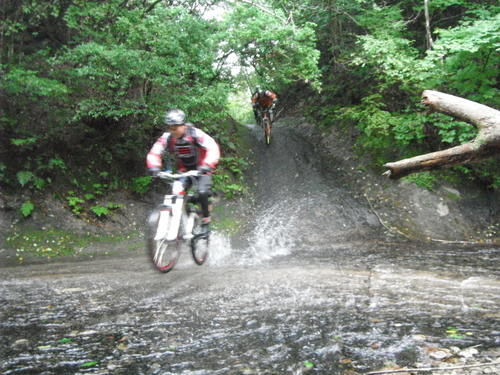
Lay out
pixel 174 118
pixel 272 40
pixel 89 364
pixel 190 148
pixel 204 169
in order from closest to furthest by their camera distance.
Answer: pixel 89 364 < pixel 174 118 < pixel 204 169 < pixel 190 148 < pixel 272 40

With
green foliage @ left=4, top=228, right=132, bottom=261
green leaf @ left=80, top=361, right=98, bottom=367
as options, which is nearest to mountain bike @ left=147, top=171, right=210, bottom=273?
green leaf @ left=80, top=361, right=98, bottom=367

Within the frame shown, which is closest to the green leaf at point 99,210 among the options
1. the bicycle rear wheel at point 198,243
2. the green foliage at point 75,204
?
the green foliage at point 75,204

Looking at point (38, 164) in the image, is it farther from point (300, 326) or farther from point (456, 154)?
A: point (456, 154)

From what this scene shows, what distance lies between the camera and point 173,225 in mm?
5367

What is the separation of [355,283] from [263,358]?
2.54 m

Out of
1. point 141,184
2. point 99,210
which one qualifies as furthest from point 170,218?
point 141,184

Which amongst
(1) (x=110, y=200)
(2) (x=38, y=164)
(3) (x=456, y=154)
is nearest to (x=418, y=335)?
(3) (x=456, y=154)

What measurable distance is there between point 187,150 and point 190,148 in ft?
0.19

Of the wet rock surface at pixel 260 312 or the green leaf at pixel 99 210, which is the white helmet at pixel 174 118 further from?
the green leaf at pixel 99 210

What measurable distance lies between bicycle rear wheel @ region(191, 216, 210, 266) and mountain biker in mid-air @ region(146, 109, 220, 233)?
0.50 metres

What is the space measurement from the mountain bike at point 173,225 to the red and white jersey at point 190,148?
0.97ft

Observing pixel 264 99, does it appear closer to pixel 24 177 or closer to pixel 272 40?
pixel 272 40

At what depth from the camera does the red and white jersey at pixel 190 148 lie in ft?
18.5

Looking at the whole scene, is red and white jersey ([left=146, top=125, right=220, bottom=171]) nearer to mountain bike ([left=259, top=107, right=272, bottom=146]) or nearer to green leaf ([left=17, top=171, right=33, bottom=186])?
green leaf ([left=17, top=171, right=33, bottom=186])
